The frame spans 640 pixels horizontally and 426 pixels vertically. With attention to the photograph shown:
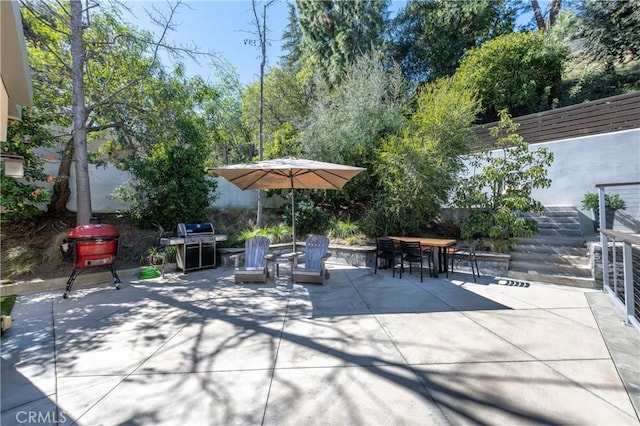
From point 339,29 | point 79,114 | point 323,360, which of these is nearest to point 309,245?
point 323,360

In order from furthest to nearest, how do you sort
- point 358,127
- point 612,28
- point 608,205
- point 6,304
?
1. point 612,28
2. point 358,127
3. point 608,205
4. point 6,304

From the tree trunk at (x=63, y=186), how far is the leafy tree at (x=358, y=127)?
5976mm

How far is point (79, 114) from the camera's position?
5.88 meters

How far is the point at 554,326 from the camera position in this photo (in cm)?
328

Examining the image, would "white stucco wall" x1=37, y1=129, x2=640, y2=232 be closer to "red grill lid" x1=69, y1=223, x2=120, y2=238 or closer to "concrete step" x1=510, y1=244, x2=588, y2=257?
"concrete step" x1=510, y1=244, x2=588, y2=257

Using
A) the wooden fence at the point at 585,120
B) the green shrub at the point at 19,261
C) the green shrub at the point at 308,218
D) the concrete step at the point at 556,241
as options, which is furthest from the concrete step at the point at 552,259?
the green shrub at the point at 19,261

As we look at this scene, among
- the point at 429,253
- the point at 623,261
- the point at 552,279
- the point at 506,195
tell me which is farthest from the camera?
the point at 506,195

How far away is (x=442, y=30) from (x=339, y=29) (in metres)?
5.96

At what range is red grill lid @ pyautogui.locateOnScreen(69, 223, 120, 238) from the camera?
15.6 feet

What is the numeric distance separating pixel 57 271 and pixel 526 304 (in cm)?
833

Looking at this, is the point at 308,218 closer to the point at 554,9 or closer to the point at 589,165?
the point at 589,165

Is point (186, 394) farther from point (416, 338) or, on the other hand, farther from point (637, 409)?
point (637, 409)

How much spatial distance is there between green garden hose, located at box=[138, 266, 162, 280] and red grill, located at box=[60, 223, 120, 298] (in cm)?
65

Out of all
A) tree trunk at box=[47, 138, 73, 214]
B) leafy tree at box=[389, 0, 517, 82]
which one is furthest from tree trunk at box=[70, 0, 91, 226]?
leafy tree at box=[389, 0, 517, 82]
